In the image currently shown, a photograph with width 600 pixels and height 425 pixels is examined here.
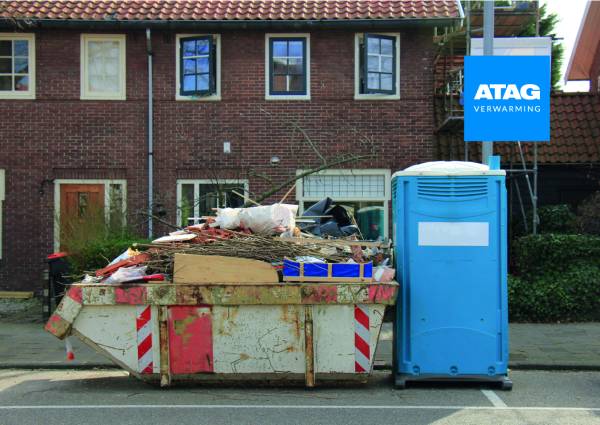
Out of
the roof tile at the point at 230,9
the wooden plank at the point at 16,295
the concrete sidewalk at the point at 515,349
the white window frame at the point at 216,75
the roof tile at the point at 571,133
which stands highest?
the roof tile at the point at 230,9

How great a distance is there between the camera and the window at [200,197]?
14453mm

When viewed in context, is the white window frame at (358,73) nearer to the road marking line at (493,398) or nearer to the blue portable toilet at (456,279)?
the blue portable toilet at (456,279)

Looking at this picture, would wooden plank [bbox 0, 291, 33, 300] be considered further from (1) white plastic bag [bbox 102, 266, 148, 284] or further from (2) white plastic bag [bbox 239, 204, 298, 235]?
(2) white plastic bag [bbox 239, 204, 298, 235]

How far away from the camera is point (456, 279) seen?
24.7 ft

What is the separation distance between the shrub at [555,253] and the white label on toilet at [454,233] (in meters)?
5.52

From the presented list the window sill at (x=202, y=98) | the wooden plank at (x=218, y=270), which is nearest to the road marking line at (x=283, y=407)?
the wooden plank at (x=218, y=270)

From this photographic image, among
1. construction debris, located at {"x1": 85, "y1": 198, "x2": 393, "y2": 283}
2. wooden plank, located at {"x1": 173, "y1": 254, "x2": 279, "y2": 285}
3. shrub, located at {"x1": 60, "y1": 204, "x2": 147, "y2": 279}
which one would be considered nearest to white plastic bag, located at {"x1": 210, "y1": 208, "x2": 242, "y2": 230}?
construction debris, located at {"x1": 85, "y1": 198, "x2": 393, "y2": 283}

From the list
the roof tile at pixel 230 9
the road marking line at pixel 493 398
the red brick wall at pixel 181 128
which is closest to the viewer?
the road marking line at pixel 493 398

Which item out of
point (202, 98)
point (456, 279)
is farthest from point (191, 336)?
point (202, 98)

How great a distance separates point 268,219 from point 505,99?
5130 millimetres

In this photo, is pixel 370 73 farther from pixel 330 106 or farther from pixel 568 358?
pixel 568 358

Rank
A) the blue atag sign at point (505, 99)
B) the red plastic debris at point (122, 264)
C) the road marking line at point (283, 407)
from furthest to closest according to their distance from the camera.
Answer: the blue atag sign at point (505, 99) → the red plastic debris at point (122, 264) → the road marking line at point (283, 407)

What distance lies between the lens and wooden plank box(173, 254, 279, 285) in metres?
7.33

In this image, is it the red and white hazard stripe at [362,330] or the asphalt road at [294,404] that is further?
the red and white hazard stripe at [362,330]
